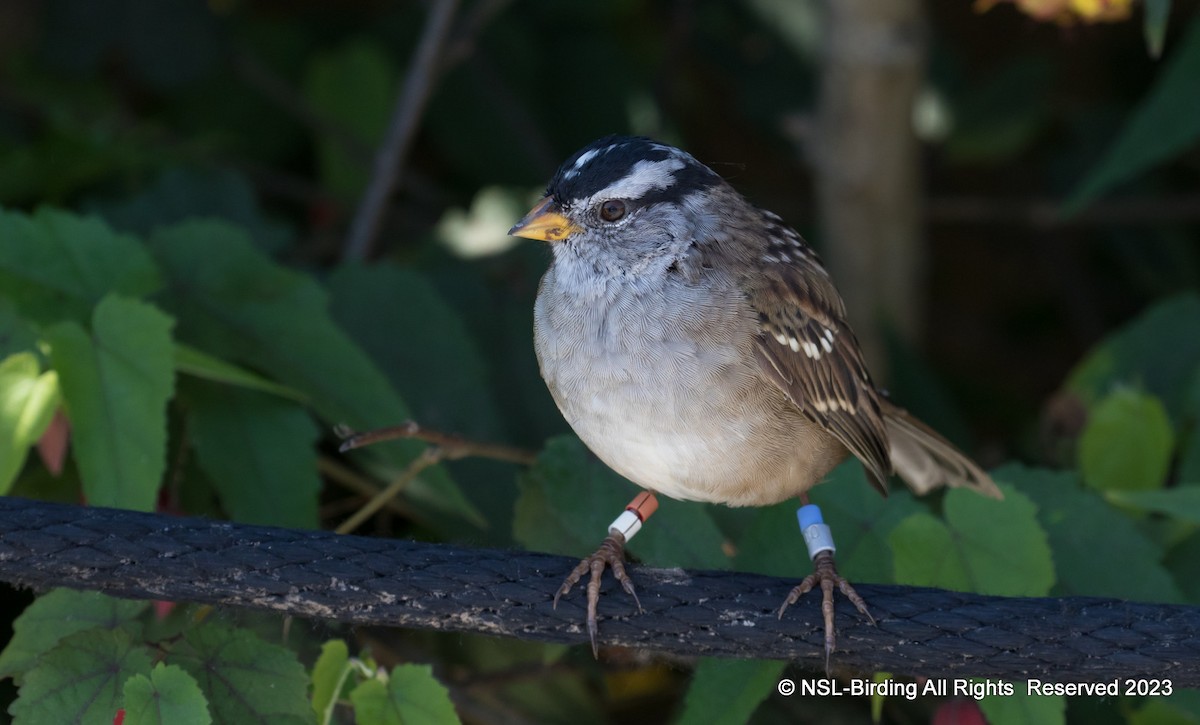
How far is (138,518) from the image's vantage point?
6.87 feet

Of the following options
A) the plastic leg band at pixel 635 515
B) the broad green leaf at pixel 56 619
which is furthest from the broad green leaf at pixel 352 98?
the broad green leaf at pixel 56 619

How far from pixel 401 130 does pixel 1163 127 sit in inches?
93.0

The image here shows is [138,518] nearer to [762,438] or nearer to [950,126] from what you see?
[762,438]

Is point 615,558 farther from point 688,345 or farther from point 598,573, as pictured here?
point 688,345

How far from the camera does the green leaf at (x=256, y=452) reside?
111 inches

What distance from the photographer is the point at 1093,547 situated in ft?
9.45

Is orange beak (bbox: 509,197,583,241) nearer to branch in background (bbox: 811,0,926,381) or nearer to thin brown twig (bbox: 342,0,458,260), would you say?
thin brown twig (bbox: 342,0,458,260)

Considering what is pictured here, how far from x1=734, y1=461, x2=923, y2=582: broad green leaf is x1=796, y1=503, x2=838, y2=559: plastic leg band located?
108mm

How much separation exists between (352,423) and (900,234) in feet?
8.88

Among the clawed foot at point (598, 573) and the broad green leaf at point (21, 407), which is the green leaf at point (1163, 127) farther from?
the broad green leaf at point (21, 407)

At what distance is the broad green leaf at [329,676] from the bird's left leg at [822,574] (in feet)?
2.72

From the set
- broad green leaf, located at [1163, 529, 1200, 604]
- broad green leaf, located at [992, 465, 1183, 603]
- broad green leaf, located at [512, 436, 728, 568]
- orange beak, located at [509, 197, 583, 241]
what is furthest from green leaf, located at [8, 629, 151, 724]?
broad green leaf, located at [1163, 529, 1200, 604]

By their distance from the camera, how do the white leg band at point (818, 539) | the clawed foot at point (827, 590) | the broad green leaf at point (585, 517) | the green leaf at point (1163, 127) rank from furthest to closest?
the green leaf at point (1163, 127) < the broad green leaf at point (585, 517) < the white leg band at point (818, 539) < the clawed foot at point (827, 590)

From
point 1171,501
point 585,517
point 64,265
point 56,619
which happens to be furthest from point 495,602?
point 64,265
